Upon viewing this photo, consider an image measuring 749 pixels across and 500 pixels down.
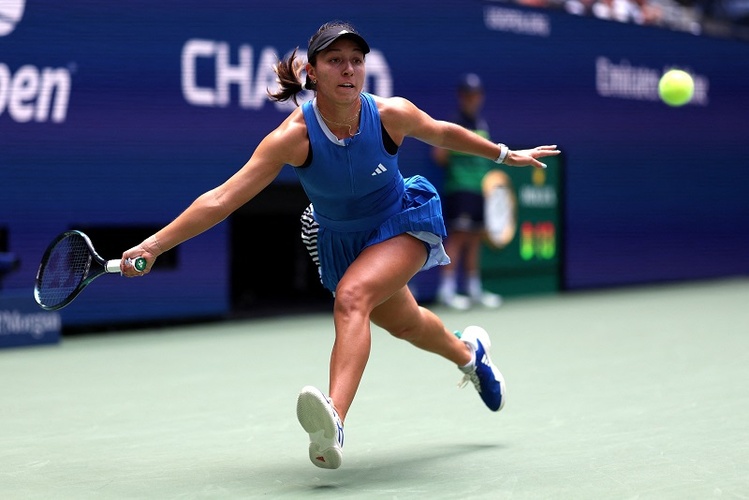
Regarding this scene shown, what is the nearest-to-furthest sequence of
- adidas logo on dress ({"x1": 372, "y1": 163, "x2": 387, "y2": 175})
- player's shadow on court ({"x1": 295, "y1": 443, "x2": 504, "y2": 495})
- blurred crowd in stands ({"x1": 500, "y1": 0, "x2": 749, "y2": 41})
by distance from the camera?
1. player's shadow on court ({"x1": 295, "y1": 443, "x2": 504, "y2": 495})
2. adidas logo on dress ({"x1": 372, "y1": 163, "x2": 387, "y2": 175})
3. blurred crowd in stands ({"x1": 500, "y1": 0, "x2": 749, "y2": 41})

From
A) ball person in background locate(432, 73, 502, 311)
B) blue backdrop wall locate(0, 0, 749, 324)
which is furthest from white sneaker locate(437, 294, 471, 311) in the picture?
blue backdrop wall locate(0, 0, 749, 324)

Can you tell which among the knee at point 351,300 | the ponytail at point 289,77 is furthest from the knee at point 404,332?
the ponytail at point 289,77

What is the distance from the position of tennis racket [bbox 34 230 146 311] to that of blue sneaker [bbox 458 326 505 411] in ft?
5.42

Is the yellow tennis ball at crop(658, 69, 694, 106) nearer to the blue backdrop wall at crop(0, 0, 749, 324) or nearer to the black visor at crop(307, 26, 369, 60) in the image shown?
the black visor at crop(307, 26, 369, 60)

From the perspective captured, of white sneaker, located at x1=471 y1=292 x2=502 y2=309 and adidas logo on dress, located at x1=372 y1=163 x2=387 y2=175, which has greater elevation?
adidas logo on dress, located at x1=372 y1=163 x2=387 y2=175

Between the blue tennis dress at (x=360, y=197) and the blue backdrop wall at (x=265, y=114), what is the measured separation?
441 centimetres

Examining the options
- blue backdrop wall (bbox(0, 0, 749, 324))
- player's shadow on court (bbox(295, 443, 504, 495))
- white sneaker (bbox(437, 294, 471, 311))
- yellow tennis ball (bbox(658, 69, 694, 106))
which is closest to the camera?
player's shadow on court (bbox(295, 443, 504, 495))

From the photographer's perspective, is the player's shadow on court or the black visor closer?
the player's shadow on court

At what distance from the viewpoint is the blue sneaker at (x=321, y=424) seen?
151 inches

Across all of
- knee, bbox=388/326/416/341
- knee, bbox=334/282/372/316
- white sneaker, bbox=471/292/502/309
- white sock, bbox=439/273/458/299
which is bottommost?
white sneaker, bbox=471/292/502/309

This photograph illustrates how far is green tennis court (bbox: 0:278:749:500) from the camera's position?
13.3 feet

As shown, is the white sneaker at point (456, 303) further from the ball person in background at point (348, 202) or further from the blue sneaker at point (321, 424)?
the blue sneaker at point (321, 424)

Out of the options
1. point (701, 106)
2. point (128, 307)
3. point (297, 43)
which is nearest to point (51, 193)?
point (128, 307)

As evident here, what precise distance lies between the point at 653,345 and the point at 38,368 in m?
3.97
